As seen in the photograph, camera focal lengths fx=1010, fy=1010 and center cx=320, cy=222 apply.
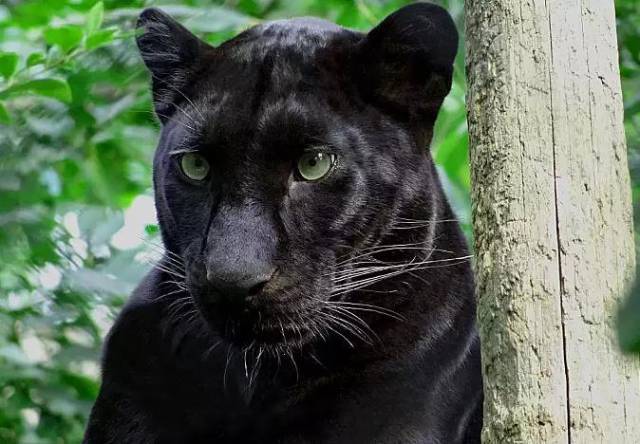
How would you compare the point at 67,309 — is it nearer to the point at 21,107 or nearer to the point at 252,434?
the point at 21,107

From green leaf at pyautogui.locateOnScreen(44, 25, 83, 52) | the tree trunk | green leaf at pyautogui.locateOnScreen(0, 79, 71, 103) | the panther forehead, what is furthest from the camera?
green leaf at pyautogui.locateOnScreen(44, 25, 83, 52)

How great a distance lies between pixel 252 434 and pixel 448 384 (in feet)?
1.68

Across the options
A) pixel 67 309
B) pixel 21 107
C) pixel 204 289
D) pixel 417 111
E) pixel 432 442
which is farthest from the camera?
pixel 21 107

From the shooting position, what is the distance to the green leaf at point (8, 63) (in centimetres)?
270

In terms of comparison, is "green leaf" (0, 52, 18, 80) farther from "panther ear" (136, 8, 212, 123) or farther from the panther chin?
the panther chin

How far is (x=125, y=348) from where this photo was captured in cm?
275

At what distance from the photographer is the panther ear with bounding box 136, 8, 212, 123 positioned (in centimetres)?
277

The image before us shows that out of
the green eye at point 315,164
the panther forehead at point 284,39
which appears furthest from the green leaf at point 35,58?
the green eye at point 315,164

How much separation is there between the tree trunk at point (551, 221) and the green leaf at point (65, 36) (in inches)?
56.7

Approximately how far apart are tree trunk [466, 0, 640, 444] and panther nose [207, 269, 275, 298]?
0.60 metres

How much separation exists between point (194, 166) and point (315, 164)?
1.07ft

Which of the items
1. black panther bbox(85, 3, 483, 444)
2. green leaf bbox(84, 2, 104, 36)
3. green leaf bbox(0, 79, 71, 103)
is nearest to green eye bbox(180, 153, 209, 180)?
black panther bbox(85, 3, 483, 444)

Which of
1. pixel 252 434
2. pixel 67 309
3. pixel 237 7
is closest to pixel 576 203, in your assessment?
pixel 252 434

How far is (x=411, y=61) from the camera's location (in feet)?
8.75
